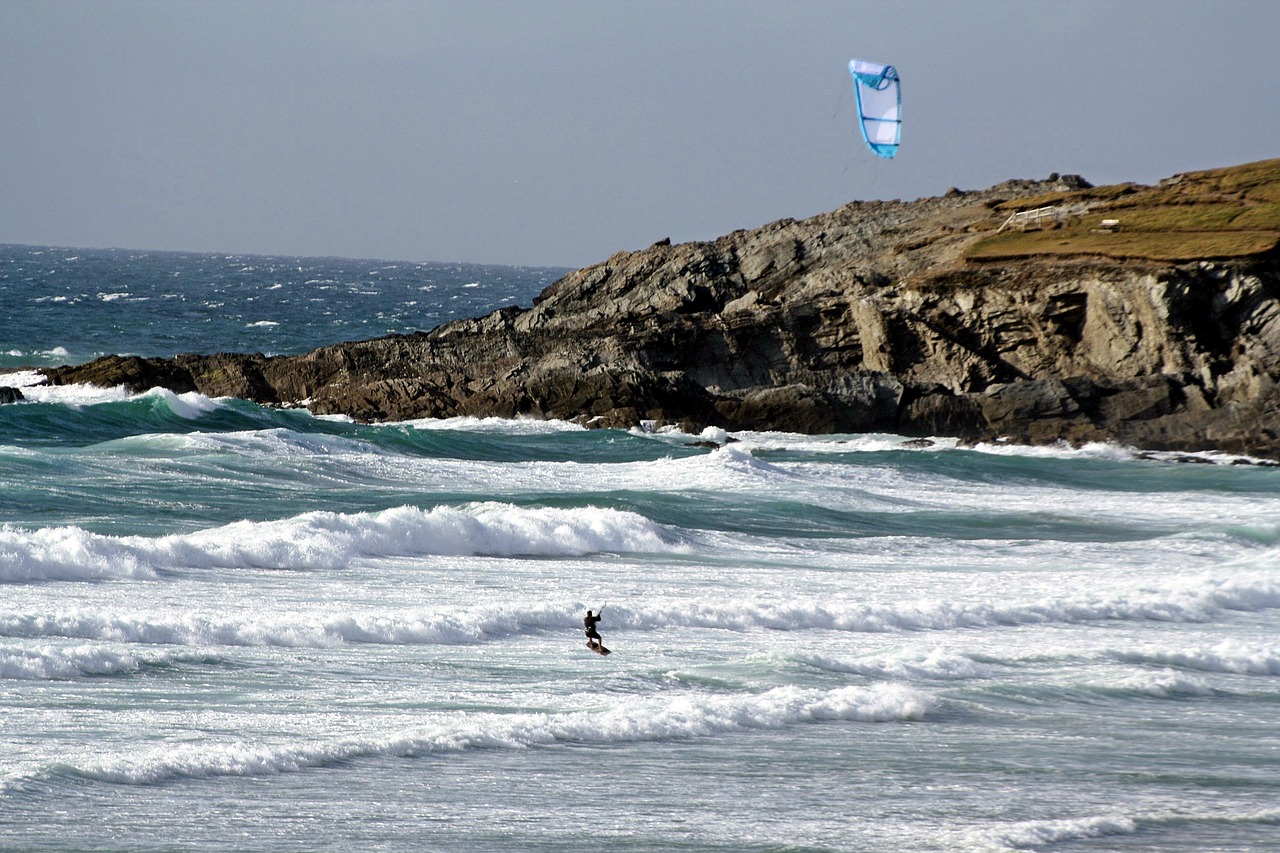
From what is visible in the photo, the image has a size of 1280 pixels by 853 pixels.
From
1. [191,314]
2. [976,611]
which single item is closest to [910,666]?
[976,611]

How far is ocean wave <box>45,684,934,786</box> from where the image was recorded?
7945mm

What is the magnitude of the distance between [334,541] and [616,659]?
5.66 m

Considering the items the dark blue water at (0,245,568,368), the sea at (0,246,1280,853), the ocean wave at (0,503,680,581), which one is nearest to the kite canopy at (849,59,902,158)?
the sea at (0,246,1280,853)

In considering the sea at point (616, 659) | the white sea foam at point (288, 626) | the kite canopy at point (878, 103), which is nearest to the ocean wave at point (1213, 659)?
the sea at point (616, 659)

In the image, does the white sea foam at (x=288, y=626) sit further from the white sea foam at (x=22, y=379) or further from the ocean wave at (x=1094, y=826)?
the white sea foam at (x=22, y=379)

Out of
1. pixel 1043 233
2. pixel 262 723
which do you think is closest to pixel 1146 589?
pixel 262 723

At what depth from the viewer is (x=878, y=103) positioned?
1198 inches

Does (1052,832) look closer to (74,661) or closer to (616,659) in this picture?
(616,659)

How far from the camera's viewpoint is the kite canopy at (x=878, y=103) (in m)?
29.7

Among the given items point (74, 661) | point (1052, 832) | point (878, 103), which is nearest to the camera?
point (1052, 832)

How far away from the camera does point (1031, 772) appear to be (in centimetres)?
880

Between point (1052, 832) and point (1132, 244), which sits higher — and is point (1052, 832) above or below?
below

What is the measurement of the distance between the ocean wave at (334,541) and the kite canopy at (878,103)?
1440 centimetres

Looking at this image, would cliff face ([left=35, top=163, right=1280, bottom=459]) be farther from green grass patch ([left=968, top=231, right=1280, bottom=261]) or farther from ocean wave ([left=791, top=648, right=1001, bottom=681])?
ocean wave ([left=791, top=648, right=1001, bottom=681])
